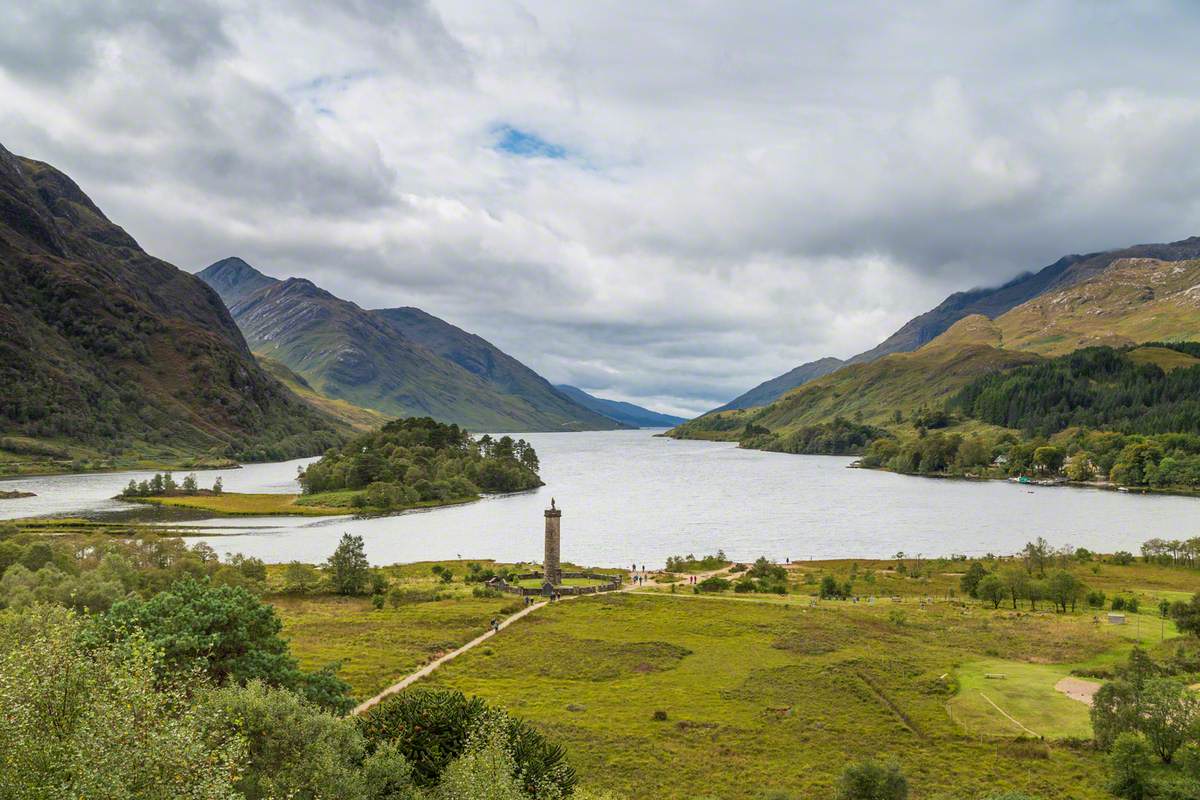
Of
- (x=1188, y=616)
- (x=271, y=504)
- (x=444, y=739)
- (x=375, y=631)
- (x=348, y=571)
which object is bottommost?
(x=375, y=631)

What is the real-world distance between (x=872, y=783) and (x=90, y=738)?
120 ft

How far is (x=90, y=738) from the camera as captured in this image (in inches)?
768

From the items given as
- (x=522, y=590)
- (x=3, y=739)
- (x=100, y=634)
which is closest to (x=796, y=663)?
(x=522, y=590)

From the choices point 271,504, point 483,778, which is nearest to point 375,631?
point 483,778

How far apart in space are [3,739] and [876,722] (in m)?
51.3

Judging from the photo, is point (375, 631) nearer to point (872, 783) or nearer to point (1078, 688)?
point (872, 783)

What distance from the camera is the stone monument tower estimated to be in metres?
97.9

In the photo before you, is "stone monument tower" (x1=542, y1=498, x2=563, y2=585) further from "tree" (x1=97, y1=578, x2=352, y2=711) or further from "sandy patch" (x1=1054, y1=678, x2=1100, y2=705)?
"sandy patch" (x1=1054, y1=678, x2=1100, y2=705)

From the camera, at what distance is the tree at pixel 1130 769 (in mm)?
43094

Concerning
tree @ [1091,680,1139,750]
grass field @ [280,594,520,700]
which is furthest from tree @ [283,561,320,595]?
tree @ [1091,680,1139,750]

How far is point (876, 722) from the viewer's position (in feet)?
180

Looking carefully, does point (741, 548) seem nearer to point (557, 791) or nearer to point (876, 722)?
point (876, 722)

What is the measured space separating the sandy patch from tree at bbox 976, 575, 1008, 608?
114 ft

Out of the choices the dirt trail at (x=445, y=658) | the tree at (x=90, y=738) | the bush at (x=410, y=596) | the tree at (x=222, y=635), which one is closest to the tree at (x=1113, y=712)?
the dirt trail at (x=445, y=658)
